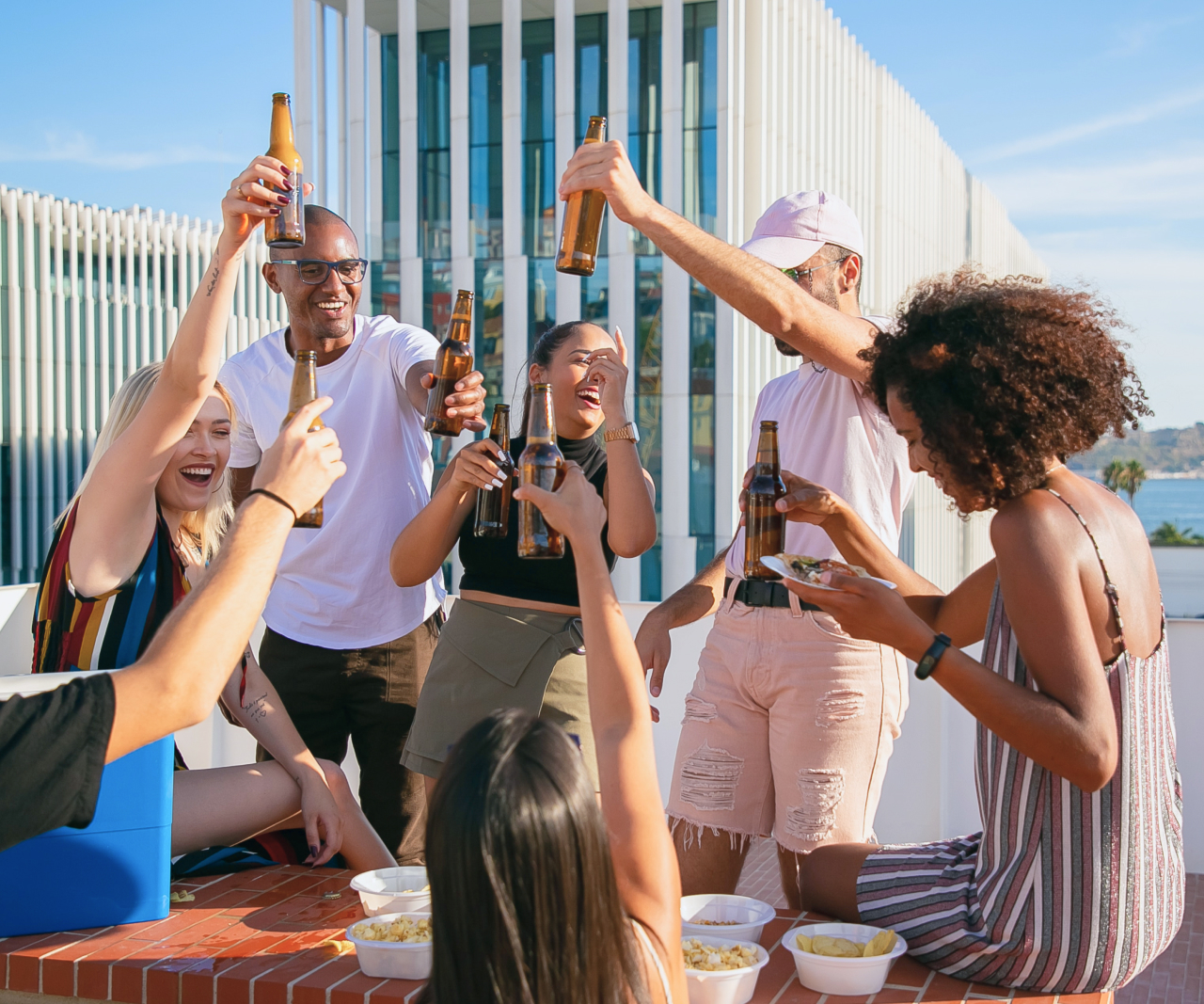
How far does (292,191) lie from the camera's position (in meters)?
2.37

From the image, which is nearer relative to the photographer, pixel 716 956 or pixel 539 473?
pixel 716 956

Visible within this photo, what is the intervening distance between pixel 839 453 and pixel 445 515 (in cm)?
88

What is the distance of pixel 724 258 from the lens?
2082 millimetres

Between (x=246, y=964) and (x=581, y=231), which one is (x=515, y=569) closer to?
(x=581, y=231)

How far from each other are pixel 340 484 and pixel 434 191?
21.4 meters

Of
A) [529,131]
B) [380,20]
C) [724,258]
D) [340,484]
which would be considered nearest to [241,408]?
[340,484]

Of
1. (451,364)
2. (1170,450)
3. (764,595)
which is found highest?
(1170,450)

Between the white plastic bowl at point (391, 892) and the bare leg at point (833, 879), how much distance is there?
658 millimetres

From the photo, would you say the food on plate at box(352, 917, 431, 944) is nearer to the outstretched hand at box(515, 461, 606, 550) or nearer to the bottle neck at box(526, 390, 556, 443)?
the outstretched hand at box(515, 461, 606, 550)

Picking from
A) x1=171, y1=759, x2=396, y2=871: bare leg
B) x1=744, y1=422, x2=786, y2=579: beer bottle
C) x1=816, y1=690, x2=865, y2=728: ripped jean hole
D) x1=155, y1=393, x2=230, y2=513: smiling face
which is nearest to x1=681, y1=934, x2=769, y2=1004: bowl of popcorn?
x1=816, y1=690, x2=865, y2=728: ripped jean hole

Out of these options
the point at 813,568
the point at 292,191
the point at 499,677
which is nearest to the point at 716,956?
the point at 813,568

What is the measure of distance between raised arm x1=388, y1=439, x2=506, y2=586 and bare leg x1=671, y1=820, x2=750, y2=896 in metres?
0.81

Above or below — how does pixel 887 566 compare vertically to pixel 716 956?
above

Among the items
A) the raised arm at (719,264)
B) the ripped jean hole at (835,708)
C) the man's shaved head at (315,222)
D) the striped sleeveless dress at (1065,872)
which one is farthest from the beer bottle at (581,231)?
the striped sleeveless dress at (1065,872)
